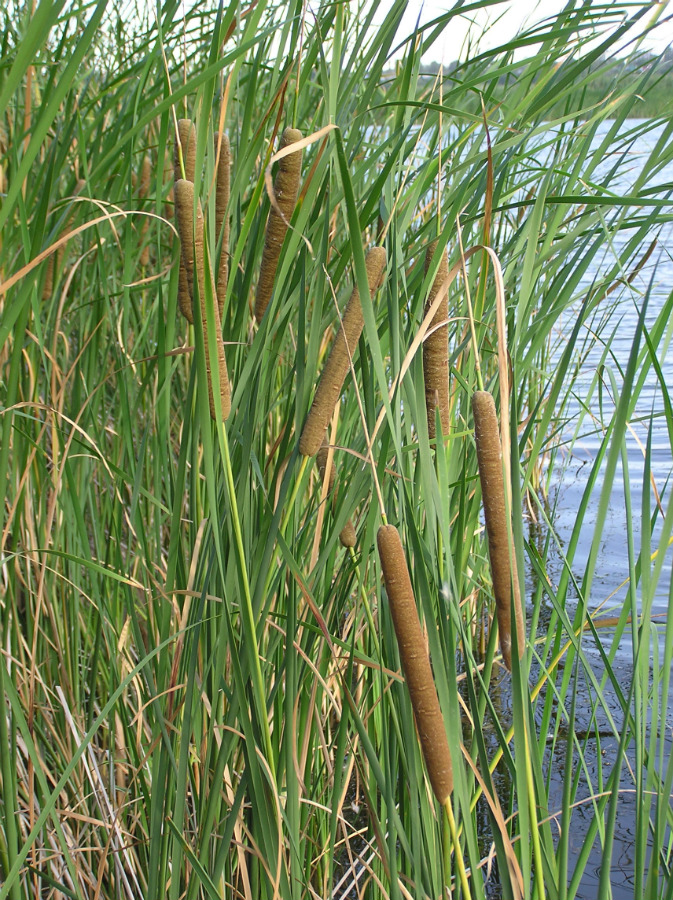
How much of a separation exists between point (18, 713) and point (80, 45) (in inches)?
32.9

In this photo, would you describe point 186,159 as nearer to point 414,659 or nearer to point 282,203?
point 282,203

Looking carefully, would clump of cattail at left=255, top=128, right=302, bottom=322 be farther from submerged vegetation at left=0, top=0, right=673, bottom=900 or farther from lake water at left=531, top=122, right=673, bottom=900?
lake water at left=531, top=122, right=673, bottom=900

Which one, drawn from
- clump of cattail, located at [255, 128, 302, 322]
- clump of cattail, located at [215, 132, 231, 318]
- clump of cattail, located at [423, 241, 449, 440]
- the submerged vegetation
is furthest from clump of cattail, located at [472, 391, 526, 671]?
clump of cattail, located at [215, 132, 231, 318]

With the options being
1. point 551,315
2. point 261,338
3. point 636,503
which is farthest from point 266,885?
point 636,503

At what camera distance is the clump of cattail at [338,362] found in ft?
2.72

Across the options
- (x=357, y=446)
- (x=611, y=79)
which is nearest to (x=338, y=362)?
(x=357, y=446)

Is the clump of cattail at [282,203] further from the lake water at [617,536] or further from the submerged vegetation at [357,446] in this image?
the lake water at [617,536]

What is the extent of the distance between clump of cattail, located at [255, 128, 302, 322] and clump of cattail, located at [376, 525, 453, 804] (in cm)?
33

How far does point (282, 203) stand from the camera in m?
0.86

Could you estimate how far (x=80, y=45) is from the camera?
2.08 ft

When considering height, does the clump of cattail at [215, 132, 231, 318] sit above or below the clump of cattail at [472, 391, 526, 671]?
above

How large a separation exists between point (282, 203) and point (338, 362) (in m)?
0.18

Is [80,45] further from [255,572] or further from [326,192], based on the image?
[255,572]

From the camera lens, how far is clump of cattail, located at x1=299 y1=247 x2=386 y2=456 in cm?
83
